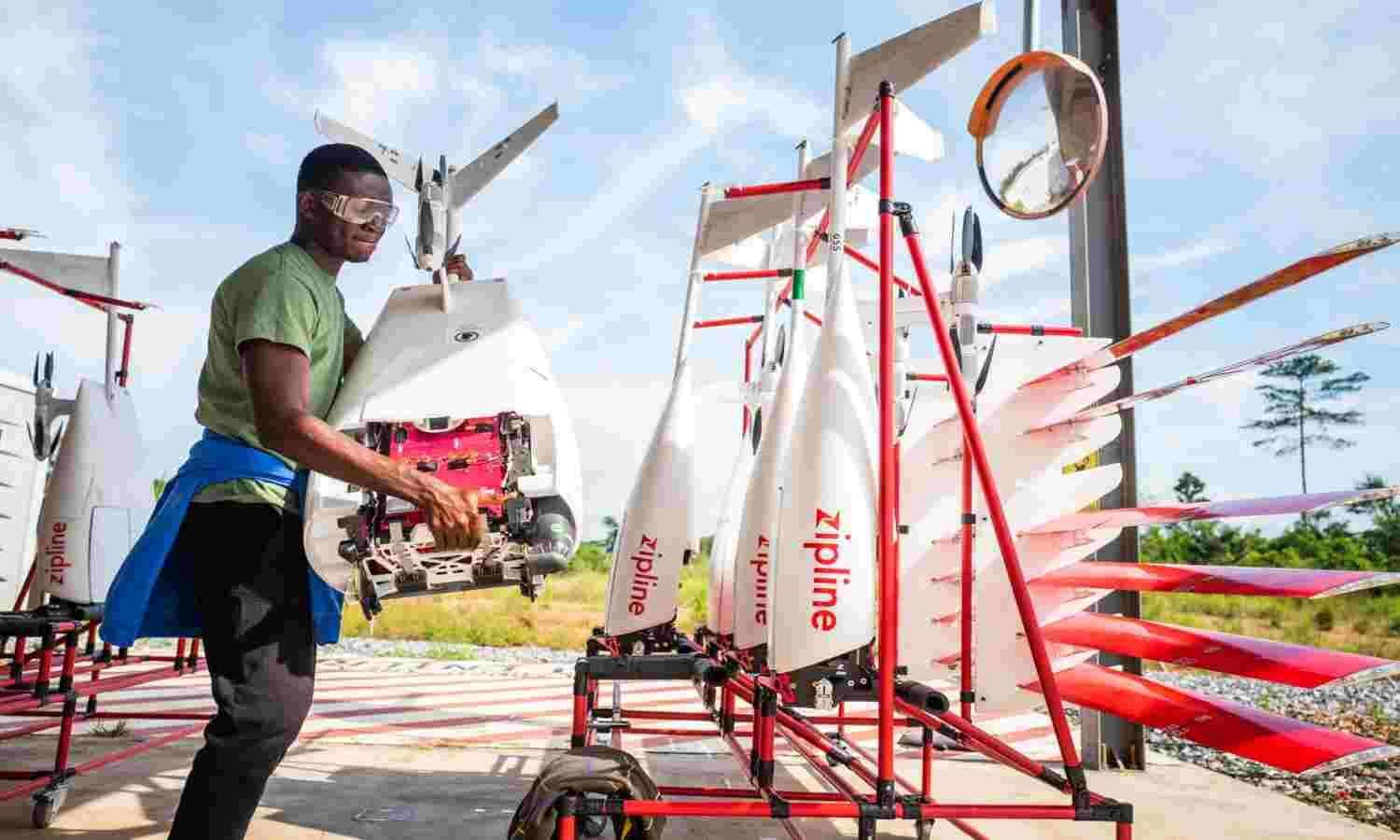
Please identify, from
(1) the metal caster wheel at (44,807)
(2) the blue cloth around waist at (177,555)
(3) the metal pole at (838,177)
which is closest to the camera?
(2) the blue cloth around waist at (177,555)

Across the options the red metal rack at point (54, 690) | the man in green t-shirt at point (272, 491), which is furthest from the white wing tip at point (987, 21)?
the red metal rack at point (54, 690)

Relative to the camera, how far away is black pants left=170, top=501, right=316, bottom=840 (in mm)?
1438

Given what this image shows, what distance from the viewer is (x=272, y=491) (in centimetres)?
156

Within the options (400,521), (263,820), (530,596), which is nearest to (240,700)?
(400,521)

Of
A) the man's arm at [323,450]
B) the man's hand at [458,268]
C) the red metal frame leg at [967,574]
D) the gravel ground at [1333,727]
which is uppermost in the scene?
the man's hand at [458,268]

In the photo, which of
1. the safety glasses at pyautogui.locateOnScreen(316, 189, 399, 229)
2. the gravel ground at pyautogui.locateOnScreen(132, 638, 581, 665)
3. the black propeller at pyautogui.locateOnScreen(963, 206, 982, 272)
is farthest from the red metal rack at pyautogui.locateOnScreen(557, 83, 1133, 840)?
the gravel ground at pyautogui.locateOnScreen(132, 638, 581, 665)

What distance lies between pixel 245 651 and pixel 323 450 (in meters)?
0.35

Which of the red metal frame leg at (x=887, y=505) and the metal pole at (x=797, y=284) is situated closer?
the red metal frame leg at (x=887, y=505)

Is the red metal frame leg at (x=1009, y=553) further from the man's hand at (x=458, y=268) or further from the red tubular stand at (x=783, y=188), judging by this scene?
the man's hand at (x=458, y=268)

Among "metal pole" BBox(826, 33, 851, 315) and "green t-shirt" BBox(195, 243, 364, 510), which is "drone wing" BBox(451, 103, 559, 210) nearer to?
"green t-shirt" BBox(195, 243, 364, 510)

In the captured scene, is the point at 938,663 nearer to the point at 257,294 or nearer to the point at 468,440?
the point at 468,440

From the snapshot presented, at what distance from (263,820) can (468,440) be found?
1729 millimetres

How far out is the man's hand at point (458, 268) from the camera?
1924mm

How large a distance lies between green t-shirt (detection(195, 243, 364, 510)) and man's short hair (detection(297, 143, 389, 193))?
0.39ft
